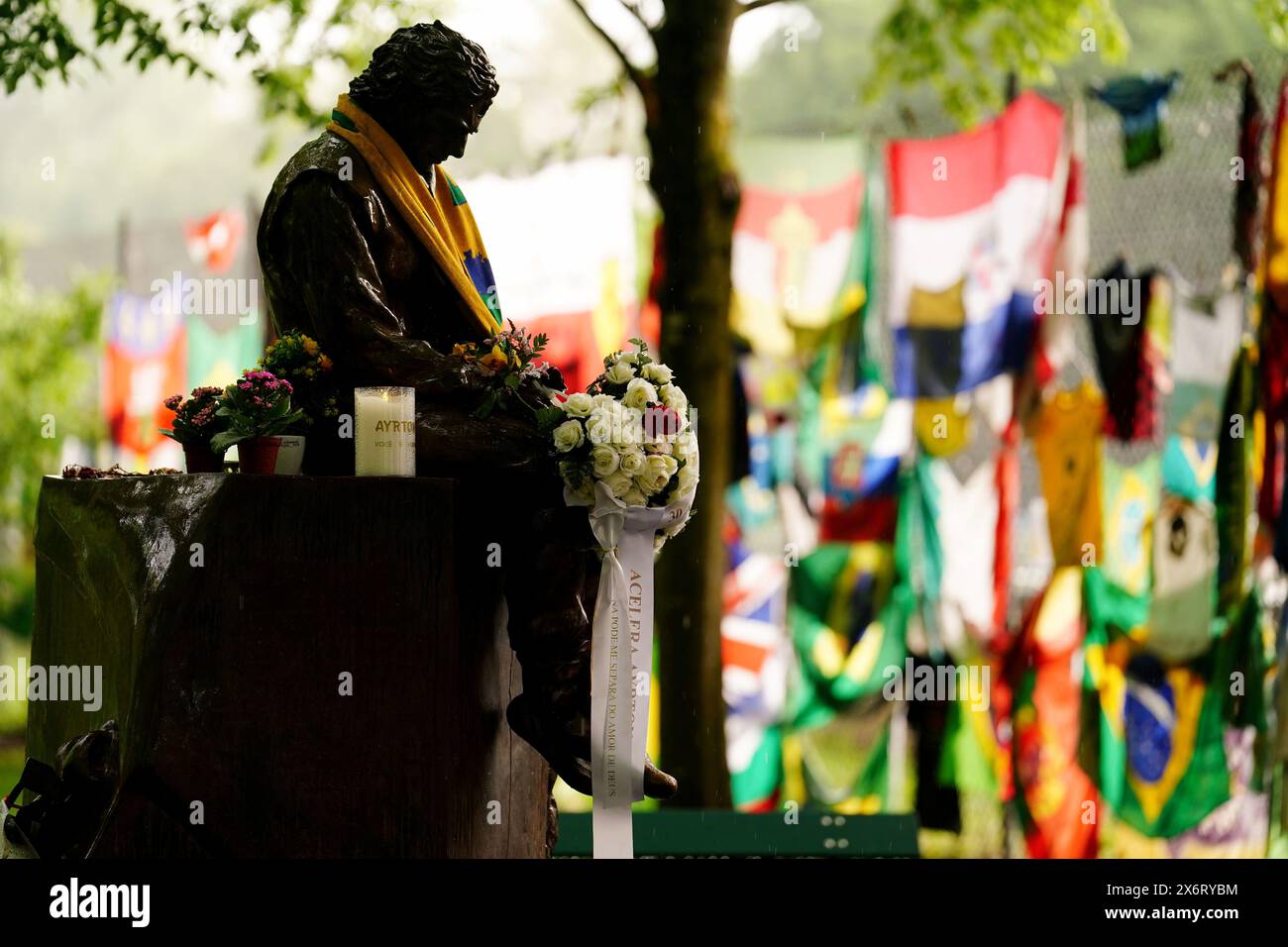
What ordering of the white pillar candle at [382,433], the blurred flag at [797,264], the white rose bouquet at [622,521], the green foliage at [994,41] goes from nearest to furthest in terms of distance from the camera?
the white pillar candle at [382,433] → the white rose bouquet at [622,521] → the blurred flag at [797,264] → the green foliage at [994,41]

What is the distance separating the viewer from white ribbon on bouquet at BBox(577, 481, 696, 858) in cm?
381

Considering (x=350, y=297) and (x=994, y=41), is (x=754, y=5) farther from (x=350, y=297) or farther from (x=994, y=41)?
(x=350, y=297)

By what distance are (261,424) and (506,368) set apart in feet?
2.01

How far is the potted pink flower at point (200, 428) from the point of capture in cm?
379

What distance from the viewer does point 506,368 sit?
395 cm

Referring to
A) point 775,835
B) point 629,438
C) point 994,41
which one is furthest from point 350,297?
point 994,41

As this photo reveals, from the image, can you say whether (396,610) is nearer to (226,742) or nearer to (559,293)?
(226,742)

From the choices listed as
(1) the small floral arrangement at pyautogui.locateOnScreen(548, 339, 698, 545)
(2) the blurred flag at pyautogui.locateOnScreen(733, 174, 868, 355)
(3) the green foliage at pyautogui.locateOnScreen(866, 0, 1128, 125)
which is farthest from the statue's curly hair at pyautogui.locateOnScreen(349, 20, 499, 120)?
(3) the green foliage at pyautogui.locateOnScreen(866, 0, 1128, 125)

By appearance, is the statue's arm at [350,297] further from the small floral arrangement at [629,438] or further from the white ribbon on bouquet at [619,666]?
the white ribbon on bouquet at [619,666]

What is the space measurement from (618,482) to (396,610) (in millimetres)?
602

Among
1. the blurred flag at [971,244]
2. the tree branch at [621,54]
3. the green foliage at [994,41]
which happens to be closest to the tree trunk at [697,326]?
the tree branch at [621,54]

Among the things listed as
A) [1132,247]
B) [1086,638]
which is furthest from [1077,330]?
[1086,638]

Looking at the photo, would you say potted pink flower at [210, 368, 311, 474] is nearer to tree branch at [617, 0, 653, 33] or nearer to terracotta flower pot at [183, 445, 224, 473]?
terracotta flower pot at [183, 445, 224, 473]

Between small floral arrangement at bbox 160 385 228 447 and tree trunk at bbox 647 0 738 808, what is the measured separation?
9.98ft
